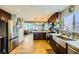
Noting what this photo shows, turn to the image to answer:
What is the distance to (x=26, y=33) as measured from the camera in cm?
1579

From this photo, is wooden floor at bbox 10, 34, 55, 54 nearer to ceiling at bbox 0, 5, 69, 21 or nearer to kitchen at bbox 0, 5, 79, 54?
kitchen at bbox 0, 5, 79, 54

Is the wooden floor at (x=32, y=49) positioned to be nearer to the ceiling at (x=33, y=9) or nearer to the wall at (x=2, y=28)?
the wall at (x=2, y=28)

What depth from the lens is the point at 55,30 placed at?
263 inches

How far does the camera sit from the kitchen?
307 centimetres

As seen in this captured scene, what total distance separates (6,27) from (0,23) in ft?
0.94

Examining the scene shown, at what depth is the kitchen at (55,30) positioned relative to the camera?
3.07m

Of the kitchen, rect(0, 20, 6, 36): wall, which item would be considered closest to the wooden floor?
the kitchen

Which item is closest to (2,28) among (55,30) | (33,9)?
(33,9)

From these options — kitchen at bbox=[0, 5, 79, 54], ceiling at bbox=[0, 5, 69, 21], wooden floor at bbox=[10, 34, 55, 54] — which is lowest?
wooden floor at bbox=[10, 34, 55, 54]

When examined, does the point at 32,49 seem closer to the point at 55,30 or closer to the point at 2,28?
the point at 2,28
